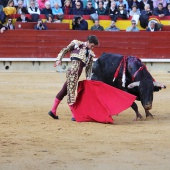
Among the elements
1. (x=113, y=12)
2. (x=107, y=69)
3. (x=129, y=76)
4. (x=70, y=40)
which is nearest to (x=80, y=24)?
(x=70, y=40)

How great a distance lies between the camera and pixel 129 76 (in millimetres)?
10008

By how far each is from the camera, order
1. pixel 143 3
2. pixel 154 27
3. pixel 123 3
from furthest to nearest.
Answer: pixel 154 27
pixel 143 3
pixel 123 3

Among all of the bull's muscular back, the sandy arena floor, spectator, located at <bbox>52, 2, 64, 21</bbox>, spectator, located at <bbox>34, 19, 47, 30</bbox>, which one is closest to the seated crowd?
spectator, located at <bbox>52, 2, 64, 21</bbox>

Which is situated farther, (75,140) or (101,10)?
(101,10)

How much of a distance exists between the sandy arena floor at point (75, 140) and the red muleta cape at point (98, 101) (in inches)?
6.5

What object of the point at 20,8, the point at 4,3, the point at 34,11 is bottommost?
the point at 34,11

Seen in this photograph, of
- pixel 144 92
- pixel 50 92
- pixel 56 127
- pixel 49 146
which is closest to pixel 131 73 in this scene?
pixel 144 92

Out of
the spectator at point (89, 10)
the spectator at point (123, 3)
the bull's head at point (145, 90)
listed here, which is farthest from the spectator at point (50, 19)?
the bull's head at point (145, 90)

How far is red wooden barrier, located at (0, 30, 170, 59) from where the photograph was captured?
18609 millimetres

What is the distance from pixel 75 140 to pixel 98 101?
1.62 meters

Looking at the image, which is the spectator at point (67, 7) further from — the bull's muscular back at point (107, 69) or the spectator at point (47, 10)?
the bull's muscular back at point (107, 69)

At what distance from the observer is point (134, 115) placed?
10.5 meters

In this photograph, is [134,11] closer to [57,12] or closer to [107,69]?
[57,12]

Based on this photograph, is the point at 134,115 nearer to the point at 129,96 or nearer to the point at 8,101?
the point at 129,96
